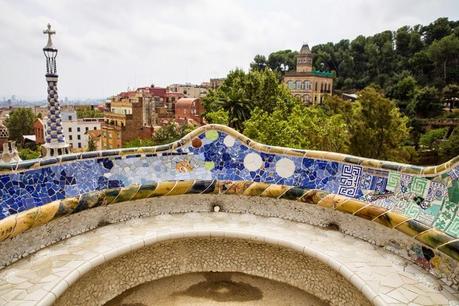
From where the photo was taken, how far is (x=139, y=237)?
178 inches

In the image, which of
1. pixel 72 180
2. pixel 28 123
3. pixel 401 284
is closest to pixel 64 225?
pixel 72 180

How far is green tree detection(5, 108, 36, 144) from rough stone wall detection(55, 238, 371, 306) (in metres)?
57.0

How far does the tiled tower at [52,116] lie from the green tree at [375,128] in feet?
41.9

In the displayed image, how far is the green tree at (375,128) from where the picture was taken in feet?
50.1

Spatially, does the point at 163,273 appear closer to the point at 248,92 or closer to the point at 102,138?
the point at 248,92

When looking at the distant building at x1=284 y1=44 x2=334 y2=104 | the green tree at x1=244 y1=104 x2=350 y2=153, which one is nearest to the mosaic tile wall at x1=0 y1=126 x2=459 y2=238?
the green tree at x1=244 y1=104 x2=350 y2=153

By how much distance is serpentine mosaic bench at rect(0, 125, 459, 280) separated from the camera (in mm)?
4023

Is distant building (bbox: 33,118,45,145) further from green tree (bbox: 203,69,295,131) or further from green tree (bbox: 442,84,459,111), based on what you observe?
green tree (bbox: 442,84,459,111)

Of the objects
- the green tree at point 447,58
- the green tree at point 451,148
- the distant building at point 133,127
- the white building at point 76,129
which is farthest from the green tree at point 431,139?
the white building at point 76,129

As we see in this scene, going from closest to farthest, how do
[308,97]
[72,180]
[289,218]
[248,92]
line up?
[72,180]
[289,218]
[248,92]
[308,97]

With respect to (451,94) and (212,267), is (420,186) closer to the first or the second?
(212,267)


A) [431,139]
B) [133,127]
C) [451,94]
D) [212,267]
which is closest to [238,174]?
[212,267]

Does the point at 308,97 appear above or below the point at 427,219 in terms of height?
above

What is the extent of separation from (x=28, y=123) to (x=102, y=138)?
70.4 ft
